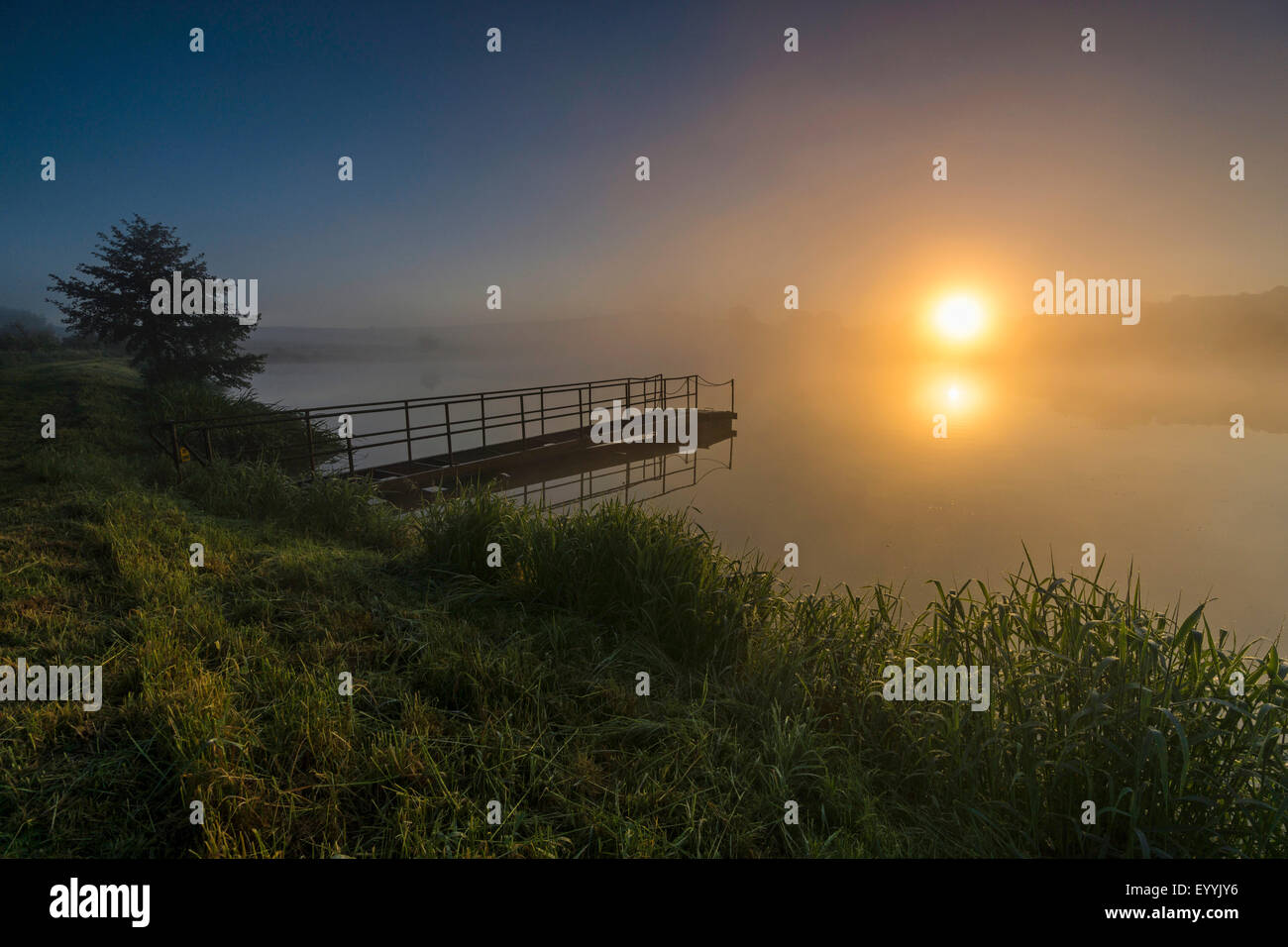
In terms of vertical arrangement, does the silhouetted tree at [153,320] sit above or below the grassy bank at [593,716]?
above

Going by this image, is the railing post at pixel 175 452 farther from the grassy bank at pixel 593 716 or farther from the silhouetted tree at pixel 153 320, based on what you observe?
the silhouetted tree at pixel 153 320

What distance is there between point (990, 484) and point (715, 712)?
14.7m

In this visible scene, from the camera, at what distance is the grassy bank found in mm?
2654

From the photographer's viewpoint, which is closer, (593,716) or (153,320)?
(593,716)

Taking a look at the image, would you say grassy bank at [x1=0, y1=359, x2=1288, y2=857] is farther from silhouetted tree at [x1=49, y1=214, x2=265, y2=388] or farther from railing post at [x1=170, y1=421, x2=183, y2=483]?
silhouetted tree at [x1=49, y1=214, x2=265, y2=388]

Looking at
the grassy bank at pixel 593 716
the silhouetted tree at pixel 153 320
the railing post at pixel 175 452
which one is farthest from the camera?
the silhouetted tree at pixel 153 320

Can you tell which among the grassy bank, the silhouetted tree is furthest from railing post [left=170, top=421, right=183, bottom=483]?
the silhouetted tree

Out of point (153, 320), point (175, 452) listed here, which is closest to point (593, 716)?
point (175, 452)

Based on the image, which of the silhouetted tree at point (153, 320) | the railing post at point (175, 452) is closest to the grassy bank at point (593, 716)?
the railing post at point (175, 452)

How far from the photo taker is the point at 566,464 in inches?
681

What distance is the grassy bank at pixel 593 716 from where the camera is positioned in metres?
2.65

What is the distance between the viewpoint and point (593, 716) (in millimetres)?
3672

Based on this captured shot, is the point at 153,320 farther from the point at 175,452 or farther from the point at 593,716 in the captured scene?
the point at 593,716
